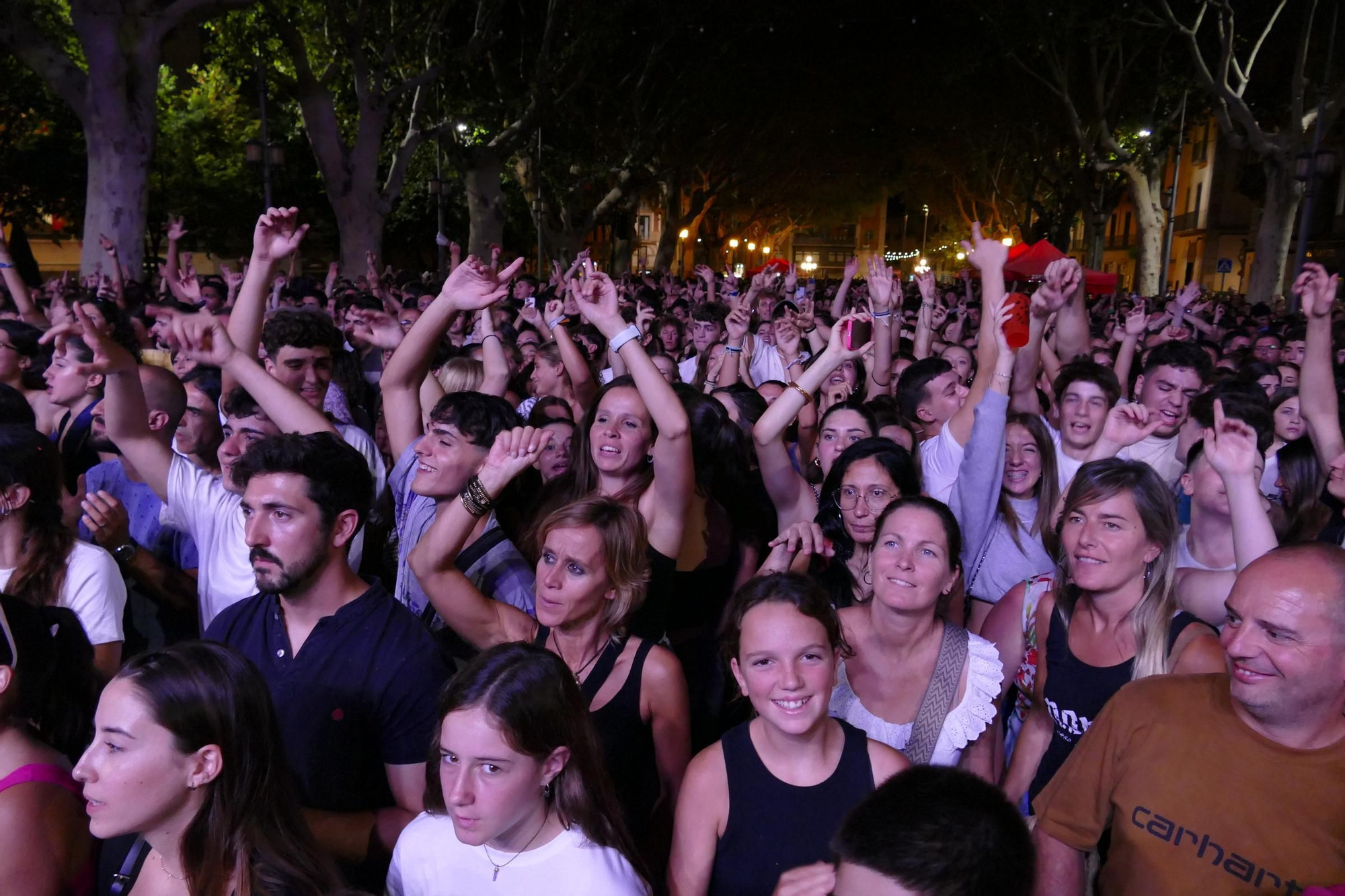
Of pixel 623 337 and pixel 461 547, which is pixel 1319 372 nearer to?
pixel 623 337

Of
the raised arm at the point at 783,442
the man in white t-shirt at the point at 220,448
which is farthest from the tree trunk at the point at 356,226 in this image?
the raised arm at the point at 783,442

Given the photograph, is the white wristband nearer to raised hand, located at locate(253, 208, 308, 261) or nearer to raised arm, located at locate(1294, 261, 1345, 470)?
raised hand, located at locate(253, 208, 308, 261)

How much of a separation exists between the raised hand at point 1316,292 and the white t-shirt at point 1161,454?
3.36 feet

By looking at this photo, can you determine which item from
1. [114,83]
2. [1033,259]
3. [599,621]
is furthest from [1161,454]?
[1033,259]

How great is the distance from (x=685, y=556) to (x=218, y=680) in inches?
79.5

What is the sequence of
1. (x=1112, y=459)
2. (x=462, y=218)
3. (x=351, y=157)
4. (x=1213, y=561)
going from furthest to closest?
(x=462, y=218) → (x=351, y=157) → (x=1213, y=561) → (x=1112, y=459)

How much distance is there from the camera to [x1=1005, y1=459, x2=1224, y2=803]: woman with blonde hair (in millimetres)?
2852

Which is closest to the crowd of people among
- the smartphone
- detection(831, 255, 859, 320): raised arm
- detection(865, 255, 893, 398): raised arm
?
detection(865, 255, 893, 398): raised arm

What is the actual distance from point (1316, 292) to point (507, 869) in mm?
4589

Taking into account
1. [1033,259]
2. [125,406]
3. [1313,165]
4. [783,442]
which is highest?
[1313,165]

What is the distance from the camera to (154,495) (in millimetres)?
4156

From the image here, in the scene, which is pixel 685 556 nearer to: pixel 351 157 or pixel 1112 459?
pixel 1112 459

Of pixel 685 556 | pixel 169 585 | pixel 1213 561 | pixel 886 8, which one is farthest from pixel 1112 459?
pixel 886 8

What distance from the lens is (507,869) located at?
2250 millimetres
